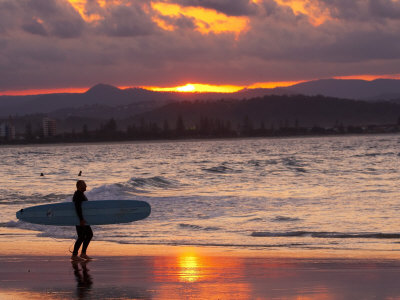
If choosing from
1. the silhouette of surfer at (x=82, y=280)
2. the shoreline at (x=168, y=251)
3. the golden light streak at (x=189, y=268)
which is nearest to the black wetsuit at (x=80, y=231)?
the shoreline at (x=168, y=251)

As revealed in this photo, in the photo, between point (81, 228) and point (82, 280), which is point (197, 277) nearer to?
point (82, 280)

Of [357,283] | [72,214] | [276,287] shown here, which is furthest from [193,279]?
[72,214]

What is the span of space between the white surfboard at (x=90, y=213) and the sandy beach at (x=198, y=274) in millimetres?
723

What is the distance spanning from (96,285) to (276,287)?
117 inches

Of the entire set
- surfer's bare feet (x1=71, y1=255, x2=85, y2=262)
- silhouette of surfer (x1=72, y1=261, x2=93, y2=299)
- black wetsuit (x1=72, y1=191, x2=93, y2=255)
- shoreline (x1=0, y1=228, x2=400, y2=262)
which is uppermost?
black wetsuit (x1=72, y1=191, x2=93, y2=255)

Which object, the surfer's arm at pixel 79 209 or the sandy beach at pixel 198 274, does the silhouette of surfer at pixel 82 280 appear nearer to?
the sandy beach at pixel 198 274

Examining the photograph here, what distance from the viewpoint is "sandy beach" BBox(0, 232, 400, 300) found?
10.3 metres

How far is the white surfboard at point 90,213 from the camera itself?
612 inches

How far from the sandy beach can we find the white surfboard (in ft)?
2.37

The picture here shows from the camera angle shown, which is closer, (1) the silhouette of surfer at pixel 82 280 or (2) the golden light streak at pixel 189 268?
(1) the silhouette of surfer at pixel 82 280

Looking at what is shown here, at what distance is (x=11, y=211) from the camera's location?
28078 millimetres

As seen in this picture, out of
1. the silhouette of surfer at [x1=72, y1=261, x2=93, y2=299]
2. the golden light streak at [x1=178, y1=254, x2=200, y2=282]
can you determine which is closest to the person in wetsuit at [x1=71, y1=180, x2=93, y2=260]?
the silhouette of surfer at [x1=72, y1=261, x2=93, y2=299]

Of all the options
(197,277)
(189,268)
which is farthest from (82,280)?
(189,268)

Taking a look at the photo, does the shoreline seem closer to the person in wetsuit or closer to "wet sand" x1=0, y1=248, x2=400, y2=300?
"wet sand" x1=0, y1=248, x2=400, y2=300
